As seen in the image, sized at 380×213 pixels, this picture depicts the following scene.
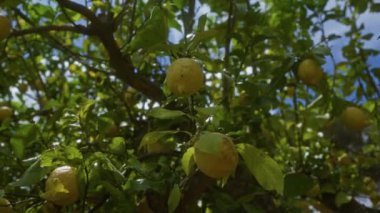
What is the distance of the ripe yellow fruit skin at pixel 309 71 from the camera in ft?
5.92

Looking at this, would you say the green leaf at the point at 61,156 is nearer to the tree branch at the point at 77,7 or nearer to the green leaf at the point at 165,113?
the green leaf at the point at 165,113

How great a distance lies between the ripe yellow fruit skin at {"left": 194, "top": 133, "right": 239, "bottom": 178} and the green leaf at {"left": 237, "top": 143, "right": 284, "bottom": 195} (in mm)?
35

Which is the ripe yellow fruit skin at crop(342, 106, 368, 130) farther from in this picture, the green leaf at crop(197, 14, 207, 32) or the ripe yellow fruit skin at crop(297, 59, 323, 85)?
the green leaf at crop(197, 14, 207, 32)

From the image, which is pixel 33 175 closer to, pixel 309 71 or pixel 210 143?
pixel 210 143

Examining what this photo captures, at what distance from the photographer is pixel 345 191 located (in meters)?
2.53

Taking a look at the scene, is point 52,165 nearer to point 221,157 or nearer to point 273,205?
point 221,157

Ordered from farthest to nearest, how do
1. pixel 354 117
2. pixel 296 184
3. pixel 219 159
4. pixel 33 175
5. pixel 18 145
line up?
pixel 354 117, pixel 296 184, pixel 18 145, pixel 33 175, pixel 219 159

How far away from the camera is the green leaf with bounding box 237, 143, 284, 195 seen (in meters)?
1.15

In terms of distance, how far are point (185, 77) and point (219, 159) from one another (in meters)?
0.23

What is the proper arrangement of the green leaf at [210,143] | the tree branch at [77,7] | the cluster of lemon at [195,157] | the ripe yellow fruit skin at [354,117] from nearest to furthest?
the green leaf at [210,143] → the cluster of lemon at [195,157] → the tree branch at [77,7] → the ripe yellow fruit skin at [354,117]

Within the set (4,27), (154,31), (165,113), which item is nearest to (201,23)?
(154,31)

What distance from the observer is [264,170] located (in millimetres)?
1162

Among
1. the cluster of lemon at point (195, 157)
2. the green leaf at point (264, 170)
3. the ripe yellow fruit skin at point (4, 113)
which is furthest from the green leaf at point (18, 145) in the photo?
the ripe yellow fruit skin at point (4, 113)

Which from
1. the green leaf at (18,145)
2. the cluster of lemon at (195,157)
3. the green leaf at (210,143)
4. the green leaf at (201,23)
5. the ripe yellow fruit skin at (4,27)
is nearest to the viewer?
the green leaf at (210,143)
